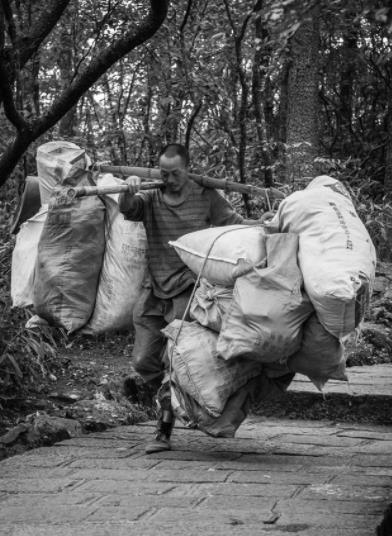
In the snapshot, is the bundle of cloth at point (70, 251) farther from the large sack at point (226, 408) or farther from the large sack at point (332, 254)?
the large sack at point (332, 254)

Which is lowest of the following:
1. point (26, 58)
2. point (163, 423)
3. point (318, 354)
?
point (163, 423)

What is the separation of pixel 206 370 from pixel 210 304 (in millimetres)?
369

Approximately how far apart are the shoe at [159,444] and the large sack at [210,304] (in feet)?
2.29

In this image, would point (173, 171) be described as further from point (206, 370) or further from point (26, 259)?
point (26, 259)

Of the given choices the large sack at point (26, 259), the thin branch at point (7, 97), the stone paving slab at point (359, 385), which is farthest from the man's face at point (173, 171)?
the large sack at point (26, 259)

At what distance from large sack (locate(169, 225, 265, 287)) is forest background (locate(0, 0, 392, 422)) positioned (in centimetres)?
189

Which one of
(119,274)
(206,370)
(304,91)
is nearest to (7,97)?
(119,274)

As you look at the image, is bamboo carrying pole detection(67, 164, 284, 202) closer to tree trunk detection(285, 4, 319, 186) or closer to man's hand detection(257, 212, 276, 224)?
man's hand detection(257, 212, 276, 224)

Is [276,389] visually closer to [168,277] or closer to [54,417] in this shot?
[168,277]

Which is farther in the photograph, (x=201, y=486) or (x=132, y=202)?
(x=132, y=202)

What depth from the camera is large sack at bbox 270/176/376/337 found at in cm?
458

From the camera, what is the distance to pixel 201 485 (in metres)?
4.60

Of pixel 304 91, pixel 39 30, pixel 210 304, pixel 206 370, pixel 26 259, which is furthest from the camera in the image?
pixel 304 91

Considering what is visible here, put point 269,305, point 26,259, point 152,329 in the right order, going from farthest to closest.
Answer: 1. point 26,259
2. point 152,329
3. point 269,305
